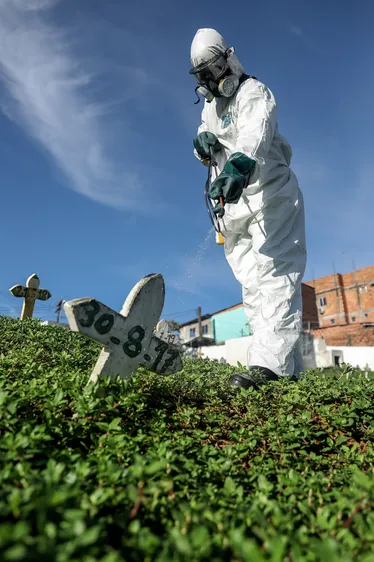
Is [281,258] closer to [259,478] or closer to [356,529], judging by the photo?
[259,478]

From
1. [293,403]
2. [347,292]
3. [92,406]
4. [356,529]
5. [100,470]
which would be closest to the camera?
[356,529]

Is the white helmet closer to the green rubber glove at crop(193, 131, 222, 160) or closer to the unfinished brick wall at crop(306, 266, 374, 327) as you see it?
the green rubber glove at crop(193, 131, 222, 160)

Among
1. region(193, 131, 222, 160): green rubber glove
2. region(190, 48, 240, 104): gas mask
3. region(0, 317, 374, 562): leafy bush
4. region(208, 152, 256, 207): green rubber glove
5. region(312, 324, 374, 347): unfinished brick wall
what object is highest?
region(312, 324, 374, 347): unfinished brick wall

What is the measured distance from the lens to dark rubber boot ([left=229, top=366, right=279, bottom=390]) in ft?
10.4

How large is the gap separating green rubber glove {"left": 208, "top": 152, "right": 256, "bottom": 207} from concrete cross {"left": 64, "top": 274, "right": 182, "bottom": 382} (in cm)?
96

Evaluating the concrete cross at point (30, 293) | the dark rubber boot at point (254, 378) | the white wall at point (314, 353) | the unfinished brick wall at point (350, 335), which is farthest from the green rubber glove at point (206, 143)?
the unfinished brick wall at point (350, 335)

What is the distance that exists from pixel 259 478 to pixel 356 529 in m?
0.51

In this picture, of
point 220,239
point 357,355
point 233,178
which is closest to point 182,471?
point 233,178

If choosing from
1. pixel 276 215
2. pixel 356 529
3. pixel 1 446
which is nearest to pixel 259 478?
pixel 356 529

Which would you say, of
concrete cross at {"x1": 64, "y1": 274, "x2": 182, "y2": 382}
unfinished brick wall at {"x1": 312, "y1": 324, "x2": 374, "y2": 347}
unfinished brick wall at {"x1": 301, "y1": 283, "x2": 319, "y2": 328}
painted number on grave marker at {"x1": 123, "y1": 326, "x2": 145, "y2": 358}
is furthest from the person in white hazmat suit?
unfinished brick wall at {"x1": 301, "y1": 283, "x2": 319, "y2": 328}

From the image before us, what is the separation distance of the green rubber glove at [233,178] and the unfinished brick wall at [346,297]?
29.9m

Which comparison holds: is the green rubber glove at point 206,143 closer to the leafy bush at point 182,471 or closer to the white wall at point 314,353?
the leafy bush at point 182,471

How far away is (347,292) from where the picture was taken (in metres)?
33.4

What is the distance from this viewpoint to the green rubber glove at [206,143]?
4152 mm
